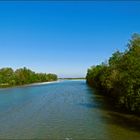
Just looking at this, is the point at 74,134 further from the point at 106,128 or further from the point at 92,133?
the point at 106,128

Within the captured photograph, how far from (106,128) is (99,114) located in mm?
8661

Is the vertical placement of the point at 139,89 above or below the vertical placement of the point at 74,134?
above

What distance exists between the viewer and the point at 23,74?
143250 millimetres

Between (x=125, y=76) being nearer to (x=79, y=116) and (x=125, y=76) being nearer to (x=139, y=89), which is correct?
(x=139, y=89)

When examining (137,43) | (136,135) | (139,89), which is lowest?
(136,135)

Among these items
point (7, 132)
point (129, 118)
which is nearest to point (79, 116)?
point (129, 118)

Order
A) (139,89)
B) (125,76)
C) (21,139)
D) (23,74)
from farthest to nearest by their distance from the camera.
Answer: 1. (23,74)
2. (125,76)
3. (139,89)
4. (21,139)

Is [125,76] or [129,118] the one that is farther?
[125,76]

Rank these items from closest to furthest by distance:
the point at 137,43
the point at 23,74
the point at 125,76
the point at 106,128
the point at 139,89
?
the point at 106,128, the point at 139,89, the point at 125,76, the point at 137,43, the point at 23,74

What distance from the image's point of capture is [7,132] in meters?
24.7

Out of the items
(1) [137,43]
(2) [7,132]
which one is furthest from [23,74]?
(2) [7,132]

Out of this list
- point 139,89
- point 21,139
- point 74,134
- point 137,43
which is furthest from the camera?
point 137,43

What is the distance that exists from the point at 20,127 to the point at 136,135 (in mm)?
10638

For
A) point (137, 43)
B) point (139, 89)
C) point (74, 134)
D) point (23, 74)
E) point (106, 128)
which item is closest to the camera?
point (74, 134)
